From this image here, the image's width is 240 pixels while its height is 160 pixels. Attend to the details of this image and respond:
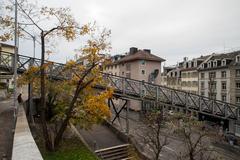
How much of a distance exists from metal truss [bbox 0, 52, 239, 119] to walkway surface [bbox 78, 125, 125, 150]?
4.11 m

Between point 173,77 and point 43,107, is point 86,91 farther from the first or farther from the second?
point 173,77

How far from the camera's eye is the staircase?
2058 centimetres

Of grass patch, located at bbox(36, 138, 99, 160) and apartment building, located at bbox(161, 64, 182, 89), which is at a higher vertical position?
apartment building, located at bbox(161, 64, 182, 89)

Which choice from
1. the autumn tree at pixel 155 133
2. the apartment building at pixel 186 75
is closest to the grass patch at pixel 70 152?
the autumn tree at pixel 155 133

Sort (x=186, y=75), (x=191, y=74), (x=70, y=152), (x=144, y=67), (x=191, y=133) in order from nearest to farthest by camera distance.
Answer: (x=70, y=152)
(x=191, y=133)
(x=144, y=67)
(x=191, y=74)
(x=186, y=75)

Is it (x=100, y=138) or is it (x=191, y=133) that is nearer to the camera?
(x=191, y=133)

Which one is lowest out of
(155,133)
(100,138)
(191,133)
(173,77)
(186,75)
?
(100,138)

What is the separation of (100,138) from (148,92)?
7.06 m

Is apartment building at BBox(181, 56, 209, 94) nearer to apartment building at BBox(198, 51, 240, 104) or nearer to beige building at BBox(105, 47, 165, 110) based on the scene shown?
apartment building at BBox(198, 51, 240, 104)

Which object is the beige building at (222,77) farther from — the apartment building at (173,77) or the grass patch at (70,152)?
the grass patch at (70,152)

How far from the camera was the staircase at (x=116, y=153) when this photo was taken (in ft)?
67.5

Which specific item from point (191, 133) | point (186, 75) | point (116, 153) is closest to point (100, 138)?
point (116, 153)

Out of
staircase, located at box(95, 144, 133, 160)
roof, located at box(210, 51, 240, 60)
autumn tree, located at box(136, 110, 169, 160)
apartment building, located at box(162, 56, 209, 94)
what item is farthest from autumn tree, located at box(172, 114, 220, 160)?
apartment building, located at box(162, 56, 209, 94)

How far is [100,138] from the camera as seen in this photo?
24406 millimetres
